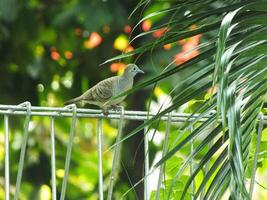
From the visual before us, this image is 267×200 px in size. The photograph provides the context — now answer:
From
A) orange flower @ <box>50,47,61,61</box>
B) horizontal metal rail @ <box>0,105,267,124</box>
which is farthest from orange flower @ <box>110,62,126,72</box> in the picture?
horizontal metal rail @ <box>0,105,267,124</box>

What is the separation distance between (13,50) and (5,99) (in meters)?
0.52

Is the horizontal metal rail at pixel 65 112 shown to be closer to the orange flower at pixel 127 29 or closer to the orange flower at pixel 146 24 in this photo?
the orange flower at pixel 146 24

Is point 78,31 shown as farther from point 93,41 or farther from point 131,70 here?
point 131,70

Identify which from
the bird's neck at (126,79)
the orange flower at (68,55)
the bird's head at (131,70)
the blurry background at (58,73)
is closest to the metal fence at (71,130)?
the bird's neck at (126,79)

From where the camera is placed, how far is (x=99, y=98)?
193 inches

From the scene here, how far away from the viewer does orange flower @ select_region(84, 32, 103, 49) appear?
626 cm

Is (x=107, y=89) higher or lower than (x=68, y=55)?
lower

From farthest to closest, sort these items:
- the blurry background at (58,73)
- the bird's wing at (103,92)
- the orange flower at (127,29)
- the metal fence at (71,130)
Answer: the orange flower at (127,29) < the blurry background at (58,73) < the bird's wing at (103,92) < the metal fence at (71,130)

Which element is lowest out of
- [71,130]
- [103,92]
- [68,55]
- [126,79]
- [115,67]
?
[71,130]

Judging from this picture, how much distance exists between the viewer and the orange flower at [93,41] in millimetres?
6262

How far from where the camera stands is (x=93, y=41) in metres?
6.41

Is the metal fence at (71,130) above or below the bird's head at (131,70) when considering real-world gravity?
below

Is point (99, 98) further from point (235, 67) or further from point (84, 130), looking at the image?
point (235, 67)

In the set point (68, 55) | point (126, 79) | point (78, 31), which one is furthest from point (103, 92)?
point (68, 55)
